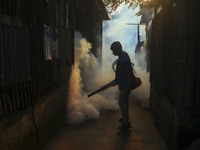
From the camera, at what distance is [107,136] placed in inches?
219

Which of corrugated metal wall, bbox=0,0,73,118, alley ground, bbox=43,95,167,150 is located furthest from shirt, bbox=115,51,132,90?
corrugated metal wall, bbox=0,0,73,118

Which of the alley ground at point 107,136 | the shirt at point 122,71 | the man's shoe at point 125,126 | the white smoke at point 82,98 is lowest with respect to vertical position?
the alley ground at point 107,136

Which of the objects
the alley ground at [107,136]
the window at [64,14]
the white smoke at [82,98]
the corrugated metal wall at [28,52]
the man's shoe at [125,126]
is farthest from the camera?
the white smoke at [82,98]

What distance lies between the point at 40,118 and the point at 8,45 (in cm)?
201

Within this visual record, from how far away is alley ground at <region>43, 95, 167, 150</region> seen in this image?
493 cm

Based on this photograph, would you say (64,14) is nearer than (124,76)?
No

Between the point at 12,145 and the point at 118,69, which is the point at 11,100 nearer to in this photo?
the point at 12,145

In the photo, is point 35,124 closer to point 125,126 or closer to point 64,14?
point 125,126

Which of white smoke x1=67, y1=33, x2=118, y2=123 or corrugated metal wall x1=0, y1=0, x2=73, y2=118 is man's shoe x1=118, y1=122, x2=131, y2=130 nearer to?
white smoke x1=67, y1=33, x2=118, y2=123

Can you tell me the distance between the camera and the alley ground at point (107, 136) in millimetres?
4929

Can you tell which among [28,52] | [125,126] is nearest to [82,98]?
[125,126]

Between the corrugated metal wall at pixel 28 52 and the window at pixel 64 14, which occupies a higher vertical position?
the window at pixel 64 14

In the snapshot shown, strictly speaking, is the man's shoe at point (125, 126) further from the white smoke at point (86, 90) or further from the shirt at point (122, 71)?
the white smoke at point (86, 90)

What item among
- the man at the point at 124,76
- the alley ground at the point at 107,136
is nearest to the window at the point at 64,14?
the man at the point at 124,76
